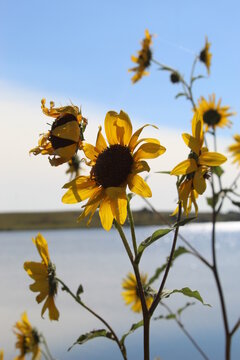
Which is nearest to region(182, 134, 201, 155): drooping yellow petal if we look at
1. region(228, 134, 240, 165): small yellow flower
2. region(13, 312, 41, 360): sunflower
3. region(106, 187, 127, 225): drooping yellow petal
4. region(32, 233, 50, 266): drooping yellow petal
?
region(106, 187, 127, 225): drooping yellow petal

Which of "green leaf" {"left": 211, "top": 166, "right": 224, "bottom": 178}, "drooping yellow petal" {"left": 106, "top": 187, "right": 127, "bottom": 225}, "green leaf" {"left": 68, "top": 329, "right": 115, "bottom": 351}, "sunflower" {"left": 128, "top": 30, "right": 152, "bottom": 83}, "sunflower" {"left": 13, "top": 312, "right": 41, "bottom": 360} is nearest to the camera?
"drooping yellow petal" {"left": 106, "top": 187, "right": 127, "bottom": 225}

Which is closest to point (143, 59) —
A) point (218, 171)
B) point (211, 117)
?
point (211, 117)

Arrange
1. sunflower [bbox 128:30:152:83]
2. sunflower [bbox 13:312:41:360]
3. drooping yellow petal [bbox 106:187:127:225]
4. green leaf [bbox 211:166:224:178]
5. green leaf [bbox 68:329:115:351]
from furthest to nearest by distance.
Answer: sunflower [bbox 128:30:152:83]
sunflower [bbox 13:312:41:360]
green leaf [bbox 211:166:224:178]
green leaf [bbox 68:329:115:351]
drooping yellow petal [bbox 106:187:127:225]

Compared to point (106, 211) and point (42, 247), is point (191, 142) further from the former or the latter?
point (42, 247)

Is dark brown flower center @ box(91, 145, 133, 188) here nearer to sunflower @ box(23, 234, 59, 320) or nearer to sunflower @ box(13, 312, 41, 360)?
sunflower @ box(23, 234, 59, 320)

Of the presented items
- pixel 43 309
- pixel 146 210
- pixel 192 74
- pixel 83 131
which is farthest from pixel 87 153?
pixel 192 74

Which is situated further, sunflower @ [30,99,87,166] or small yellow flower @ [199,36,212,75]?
small yellow flower @ [199,36,212,75]

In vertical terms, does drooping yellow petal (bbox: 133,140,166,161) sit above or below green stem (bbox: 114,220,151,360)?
above

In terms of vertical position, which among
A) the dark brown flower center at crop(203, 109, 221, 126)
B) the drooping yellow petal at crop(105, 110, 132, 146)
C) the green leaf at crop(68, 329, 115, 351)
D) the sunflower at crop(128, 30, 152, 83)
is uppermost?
the sunflower at crop(128, 30, 152, 83)
